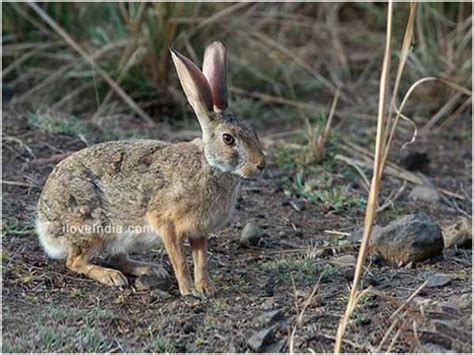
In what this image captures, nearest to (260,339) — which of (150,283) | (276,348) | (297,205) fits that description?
(276,348)

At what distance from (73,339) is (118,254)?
0.95 metres

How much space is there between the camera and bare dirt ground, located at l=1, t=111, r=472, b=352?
4047 millimetres

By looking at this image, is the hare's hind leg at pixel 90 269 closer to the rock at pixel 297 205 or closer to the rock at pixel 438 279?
the rock at pixel 438 279

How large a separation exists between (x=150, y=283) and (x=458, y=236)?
1.71 meters

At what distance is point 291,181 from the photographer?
656 centimetres

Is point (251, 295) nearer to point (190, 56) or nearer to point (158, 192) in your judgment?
point (158, 192)

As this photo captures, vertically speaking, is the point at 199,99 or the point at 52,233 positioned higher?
the point at 199,99

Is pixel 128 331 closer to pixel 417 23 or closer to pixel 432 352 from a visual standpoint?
pixel 432 352

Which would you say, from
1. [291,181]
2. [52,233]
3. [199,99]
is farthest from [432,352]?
[291,181]

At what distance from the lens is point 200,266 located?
15.5 ft

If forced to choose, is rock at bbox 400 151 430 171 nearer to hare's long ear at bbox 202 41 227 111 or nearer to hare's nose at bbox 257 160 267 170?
hare's long ear at bbox 202 41 227 111

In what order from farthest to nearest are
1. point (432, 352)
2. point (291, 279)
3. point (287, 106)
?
point (287, 106)
point (291, 279)
point (432, 352)

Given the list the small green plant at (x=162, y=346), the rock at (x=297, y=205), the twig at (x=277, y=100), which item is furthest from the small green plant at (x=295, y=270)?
the twig at (x=277, y=100)

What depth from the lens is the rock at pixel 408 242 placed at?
5.11 m
